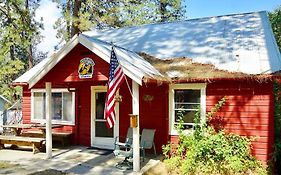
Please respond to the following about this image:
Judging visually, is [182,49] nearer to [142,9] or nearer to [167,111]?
[167,111]

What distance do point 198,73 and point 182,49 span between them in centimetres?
234

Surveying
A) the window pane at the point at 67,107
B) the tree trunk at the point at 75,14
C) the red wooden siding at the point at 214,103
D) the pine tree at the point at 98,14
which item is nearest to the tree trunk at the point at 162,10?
the pine tree at the point at 98,14

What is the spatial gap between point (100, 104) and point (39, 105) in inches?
115

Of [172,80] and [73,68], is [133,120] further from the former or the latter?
[73,68]

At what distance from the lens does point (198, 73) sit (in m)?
8.92

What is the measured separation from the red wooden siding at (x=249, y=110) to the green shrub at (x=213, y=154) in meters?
0.24

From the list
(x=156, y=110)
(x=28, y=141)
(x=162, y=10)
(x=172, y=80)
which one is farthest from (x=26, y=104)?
(x=162, y=10)

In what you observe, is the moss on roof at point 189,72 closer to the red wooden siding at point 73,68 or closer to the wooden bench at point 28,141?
the red wooden siding at point 73,68

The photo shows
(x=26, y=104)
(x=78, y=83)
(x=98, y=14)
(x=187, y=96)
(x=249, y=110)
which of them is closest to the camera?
(x=249, y=110)

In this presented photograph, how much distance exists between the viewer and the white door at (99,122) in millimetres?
11141

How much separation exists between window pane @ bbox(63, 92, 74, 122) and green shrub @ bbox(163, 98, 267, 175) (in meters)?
4.78

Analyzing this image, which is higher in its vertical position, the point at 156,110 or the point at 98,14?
the point at 98,14

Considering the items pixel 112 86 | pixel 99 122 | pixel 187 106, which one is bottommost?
pixel 99 122

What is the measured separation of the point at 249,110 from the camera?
28.2 feet
